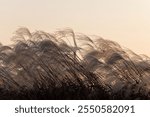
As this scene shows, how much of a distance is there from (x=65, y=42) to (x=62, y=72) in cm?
24

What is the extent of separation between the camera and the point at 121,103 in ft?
82.6

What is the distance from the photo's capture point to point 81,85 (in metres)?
25.4

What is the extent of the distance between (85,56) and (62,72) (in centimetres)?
21

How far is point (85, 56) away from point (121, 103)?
1.99 ft

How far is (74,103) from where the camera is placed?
25047mm

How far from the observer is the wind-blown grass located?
2533cm

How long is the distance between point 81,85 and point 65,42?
16.7 inches

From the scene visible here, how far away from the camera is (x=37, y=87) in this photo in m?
25.4

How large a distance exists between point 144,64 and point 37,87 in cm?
83

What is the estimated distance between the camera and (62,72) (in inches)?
1006

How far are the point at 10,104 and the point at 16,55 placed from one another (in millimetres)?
512

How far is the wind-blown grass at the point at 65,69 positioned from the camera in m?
25.3

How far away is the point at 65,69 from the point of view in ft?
83.8

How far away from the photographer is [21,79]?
25578 mm
